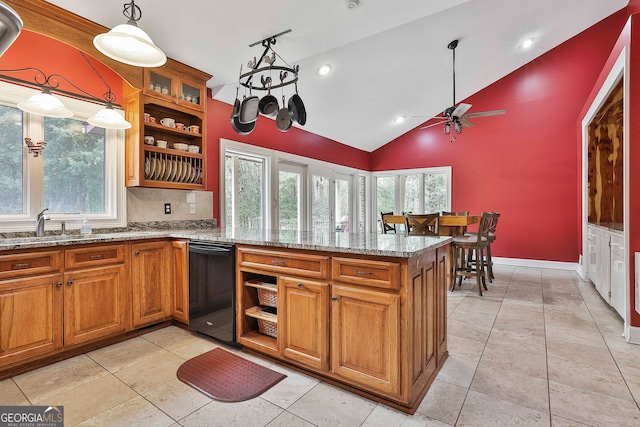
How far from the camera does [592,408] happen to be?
1744mm

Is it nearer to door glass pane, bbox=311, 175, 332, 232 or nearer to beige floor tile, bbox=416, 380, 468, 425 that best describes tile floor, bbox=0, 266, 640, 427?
beige floor tile, bbox=416, 380, 468, 425

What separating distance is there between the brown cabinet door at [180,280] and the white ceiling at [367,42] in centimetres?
189

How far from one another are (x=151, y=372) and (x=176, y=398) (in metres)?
0.44

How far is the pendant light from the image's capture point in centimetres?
165

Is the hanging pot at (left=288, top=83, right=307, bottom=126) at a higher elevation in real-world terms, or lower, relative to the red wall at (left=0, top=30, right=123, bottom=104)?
lower

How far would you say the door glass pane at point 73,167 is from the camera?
283 cm

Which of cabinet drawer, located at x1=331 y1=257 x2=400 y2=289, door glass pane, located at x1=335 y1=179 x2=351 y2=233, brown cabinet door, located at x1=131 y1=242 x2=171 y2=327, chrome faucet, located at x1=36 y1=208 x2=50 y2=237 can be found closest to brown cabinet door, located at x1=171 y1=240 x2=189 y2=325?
brown cabinet door, located at x1=131 y1=242 x2=171 y2=327

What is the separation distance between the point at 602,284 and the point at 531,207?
2521 mm

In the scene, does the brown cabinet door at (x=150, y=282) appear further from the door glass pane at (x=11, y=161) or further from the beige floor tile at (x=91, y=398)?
the door glass pane at (x=11, y=161)

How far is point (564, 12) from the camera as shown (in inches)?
181

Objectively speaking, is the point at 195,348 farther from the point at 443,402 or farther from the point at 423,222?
the point at 423,222

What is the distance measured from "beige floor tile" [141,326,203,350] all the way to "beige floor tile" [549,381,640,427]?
259 cm

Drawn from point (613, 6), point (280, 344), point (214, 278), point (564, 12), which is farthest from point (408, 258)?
point (613, 6)

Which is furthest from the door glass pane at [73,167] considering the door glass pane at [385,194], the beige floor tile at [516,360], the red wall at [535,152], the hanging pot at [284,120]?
the red wall at [535,152]
